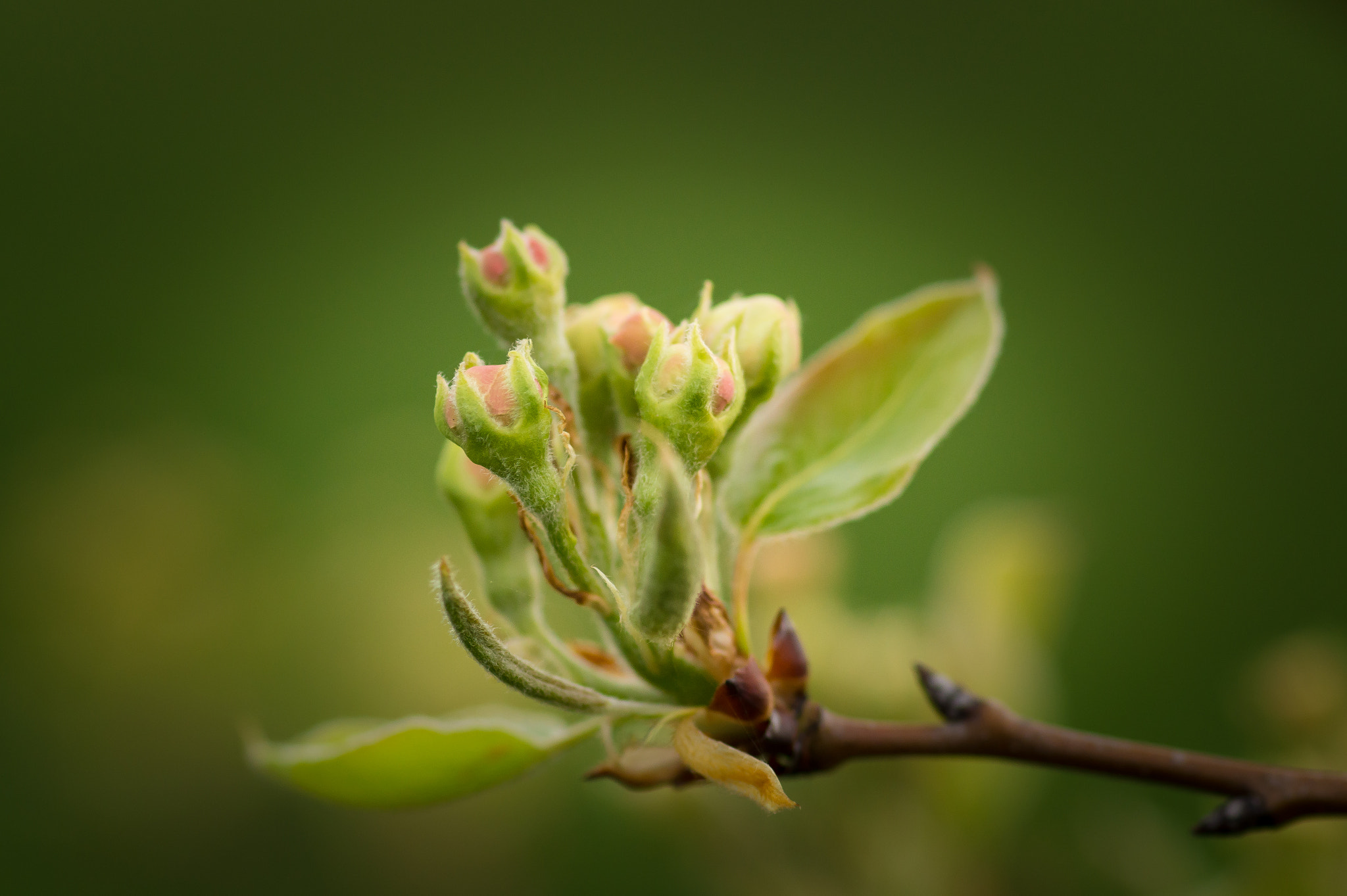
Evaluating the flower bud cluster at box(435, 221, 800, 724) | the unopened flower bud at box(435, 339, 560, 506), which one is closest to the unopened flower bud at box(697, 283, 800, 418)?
the flower bud cluster at box(435, 221, 800, 724)

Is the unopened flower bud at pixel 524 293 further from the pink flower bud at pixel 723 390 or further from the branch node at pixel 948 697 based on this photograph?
the branch node at pixel 948 697

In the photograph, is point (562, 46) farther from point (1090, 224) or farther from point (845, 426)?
point (845, 426)

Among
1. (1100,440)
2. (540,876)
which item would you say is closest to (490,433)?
(540,876)

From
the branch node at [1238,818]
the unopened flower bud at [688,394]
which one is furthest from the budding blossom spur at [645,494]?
the branch node at [1238,818]

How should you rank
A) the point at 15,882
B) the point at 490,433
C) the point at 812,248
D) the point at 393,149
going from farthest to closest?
the point at 393,149
the point at 812,248
the point at 15,882
the point at 490,433

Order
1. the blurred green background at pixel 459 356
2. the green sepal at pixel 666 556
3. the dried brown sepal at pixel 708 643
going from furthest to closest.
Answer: the blurred green background at pixel 459 356
the dried brown sepal at pixel 708 643
the green sepal at pixel 666 556

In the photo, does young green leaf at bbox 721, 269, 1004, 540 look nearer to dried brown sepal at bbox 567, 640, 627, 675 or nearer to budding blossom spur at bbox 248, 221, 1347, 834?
budding blossom spur at bbox 248, 221, 1347, 834

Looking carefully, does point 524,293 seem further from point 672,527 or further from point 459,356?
point 459,356
